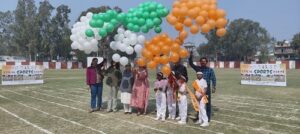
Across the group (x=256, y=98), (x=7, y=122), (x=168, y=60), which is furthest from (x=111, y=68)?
(x=256, y=98)

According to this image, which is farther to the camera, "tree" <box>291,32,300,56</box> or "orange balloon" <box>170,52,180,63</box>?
"tree" <box>291,32,300,56</box>

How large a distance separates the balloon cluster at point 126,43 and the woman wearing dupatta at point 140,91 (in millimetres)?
563

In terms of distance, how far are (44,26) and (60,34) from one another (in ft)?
12.6

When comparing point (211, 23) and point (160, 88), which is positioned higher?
point (211, 23)

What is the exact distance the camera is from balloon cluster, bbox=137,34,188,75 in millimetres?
10016

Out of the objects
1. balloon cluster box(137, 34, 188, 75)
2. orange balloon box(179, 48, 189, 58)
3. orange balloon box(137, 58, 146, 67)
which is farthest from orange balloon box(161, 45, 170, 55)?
orange balloon box(137, 58, 146, 67)

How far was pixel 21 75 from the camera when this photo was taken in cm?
2242

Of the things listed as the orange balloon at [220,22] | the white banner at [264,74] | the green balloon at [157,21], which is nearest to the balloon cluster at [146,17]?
the green balloon at [157,21]

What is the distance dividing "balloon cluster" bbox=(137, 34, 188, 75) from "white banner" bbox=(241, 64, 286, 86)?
1246 cm

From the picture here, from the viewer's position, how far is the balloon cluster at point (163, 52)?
10.0 metres

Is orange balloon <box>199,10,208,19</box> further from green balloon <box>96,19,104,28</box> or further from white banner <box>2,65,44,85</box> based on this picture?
white banner <box>2,65,44,85</box>

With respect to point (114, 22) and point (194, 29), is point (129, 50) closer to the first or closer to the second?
point (114, 22)

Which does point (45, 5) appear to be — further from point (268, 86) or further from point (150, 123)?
point (150, 123)

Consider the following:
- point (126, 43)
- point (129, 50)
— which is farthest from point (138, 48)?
point (126, 43)
